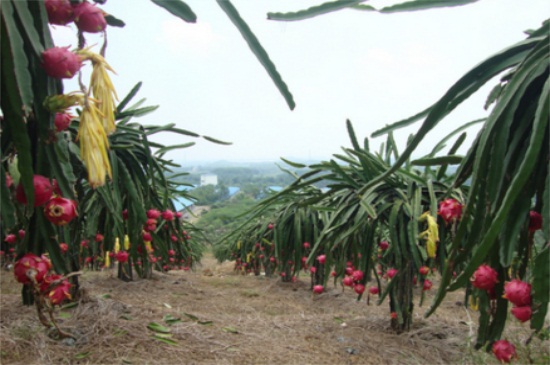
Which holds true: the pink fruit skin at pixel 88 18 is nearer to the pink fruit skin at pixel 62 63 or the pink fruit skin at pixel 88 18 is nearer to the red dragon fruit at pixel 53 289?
the pink fruit skin at pixel 62 63

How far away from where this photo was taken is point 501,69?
1.19 metres

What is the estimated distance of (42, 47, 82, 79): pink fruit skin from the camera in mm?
692

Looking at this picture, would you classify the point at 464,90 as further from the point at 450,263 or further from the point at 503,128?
the point at 450,263

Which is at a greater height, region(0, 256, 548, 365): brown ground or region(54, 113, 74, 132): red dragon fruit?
region(54, 113, 74, 132): red dragon fruit

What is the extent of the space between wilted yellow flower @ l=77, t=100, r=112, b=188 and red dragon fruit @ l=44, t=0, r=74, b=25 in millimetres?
220

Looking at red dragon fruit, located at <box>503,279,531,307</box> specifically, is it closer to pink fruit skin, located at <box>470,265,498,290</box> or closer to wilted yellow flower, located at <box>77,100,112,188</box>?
pink fruit skin, located at <box>470,265,498,290</box>

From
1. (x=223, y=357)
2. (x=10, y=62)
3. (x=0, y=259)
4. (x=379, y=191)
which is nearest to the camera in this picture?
(x=10, y=62)

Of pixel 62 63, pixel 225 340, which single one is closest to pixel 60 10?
pixel 62 63

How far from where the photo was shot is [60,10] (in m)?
0.78

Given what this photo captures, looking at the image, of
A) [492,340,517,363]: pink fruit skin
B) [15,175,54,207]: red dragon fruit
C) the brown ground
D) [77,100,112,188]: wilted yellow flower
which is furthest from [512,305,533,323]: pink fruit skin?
the brown ground

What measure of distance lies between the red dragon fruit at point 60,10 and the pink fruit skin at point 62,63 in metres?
0.12

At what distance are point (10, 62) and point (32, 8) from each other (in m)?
0.16

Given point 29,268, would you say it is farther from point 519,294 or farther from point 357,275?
point 357,275

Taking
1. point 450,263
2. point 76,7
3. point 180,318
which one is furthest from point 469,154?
point 180,318
